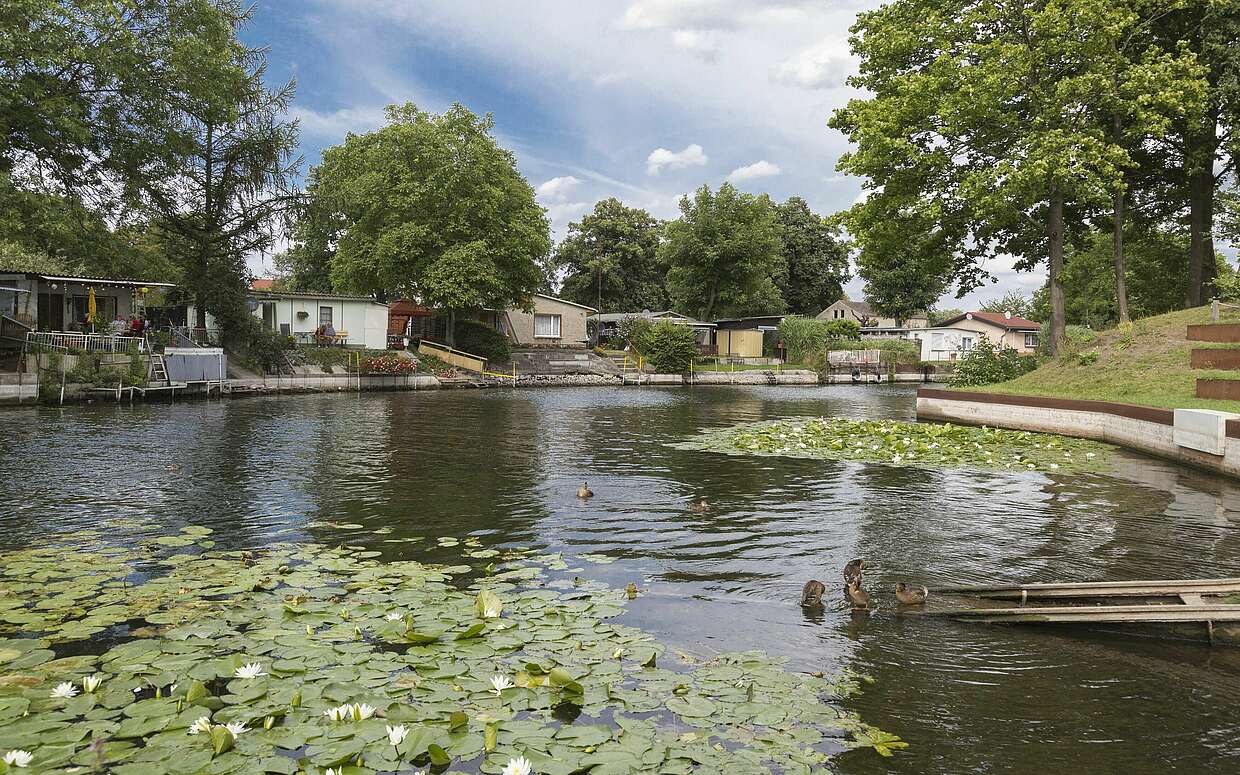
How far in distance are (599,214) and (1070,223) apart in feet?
187

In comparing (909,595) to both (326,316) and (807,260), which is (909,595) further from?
(807,260)

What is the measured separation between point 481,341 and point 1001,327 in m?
53.1

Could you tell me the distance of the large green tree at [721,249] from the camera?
2832 inches

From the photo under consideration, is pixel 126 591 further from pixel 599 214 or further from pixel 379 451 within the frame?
pixel 599 214

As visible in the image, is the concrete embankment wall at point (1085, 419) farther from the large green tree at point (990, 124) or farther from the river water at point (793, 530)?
the large green tree at point (990, 124)

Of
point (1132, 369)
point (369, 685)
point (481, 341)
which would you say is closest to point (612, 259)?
point (481, 341)

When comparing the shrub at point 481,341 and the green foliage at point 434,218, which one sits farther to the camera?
the shrub at point 481,341

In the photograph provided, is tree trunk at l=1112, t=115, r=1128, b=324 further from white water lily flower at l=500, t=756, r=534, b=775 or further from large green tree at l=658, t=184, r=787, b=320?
large green tree at l=658, t=184, r=787, b=320

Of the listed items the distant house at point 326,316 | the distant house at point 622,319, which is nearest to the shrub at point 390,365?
the distant house at point 326,316

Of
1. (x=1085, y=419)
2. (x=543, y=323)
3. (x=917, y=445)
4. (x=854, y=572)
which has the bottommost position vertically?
(x=854, y=572)

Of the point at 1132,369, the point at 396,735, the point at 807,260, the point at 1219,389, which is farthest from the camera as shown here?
the point at 807,260

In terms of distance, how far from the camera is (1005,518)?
1234cm

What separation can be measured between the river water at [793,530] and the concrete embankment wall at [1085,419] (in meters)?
0.60

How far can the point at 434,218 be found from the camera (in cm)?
5253
